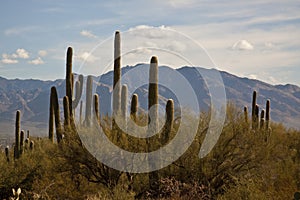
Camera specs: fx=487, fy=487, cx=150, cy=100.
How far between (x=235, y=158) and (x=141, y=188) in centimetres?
414

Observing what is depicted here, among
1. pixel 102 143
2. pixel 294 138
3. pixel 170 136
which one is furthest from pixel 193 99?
pixel 294 138

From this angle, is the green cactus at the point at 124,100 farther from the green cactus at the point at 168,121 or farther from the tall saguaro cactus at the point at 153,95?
the green cactus at the point at 168,121

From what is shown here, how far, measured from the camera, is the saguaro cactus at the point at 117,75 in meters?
22.7

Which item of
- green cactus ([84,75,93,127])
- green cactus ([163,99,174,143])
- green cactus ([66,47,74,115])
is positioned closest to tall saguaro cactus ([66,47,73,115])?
green cactus ([66,47,74,115])

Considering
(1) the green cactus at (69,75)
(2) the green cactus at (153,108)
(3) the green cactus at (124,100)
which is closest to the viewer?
(2) the green cactus at (153,108)

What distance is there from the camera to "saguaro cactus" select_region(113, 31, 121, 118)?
22.7 metres

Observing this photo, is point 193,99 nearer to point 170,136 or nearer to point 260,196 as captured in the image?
point 170,136

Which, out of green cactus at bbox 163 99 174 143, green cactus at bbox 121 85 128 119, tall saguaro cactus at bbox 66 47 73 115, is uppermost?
tall saguaro cactus at bbox 66 47 73 115

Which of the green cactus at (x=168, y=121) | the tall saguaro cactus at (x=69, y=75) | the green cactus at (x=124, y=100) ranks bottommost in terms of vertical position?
the green cactus at (x=168, y=121)

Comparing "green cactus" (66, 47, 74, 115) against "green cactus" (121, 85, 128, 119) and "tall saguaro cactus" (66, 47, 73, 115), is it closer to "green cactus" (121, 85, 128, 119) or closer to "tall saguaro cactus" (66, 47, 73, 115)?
"tall saguaro cactus" (66, 47, 73, 115)

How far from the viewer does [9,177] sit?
25.1 metres

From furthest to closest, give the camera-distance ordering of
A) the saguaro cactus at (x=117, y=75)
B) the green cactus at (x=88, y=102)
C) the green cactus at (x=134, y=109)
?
the green cactus at (x=88, y=102) → the saguaro cactus at (x=117, y=75) → the green cactus at (x=134, y=109)

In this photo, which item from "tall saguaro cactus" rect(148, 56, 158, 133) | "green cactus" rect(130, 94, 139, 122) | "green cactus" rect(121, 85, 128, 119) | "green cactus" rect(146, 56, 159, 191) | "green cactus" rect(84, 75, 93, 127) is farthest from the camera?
"green cactus" rect(84, 75, 93, 127)

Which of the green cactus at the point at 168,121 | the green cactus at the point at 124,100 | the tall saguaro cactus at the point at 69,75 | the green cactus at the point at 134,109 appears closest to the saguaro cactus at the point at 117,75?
the green cactus at the point at 124,100
